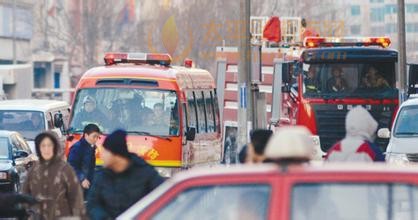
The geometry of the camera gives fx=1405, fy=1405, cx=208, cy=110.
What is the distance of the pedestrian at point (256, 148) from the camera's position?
10632mm

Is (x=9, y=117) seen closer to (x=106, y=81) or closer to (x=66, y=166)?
(x=106, y=81)

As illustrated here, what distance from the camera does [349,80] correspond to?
2658 centimetres

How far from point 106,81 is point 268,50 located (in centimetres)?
984

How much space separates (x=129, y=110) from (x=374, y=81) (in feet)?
18.7

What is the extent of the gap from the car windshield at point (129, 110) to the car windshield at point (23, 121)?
7.15 m

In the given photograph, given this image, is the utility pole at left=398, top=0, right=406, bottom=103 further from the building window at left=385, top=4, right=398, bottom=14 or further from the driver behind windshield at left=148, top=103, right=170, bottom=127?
the building window at left=385, top=4, right=398, bottom=14

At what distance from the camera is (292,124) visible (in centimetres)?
2770

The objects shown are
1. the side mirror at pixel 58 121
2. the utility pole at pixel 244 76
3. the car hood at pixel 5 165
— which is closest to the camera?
the car hood at pixel 5 165

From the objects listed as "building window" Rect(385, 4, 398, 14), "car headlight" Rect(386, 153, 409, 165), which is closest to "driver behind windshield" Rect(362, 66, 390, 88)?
"car headlight" Rect(386, 153, 409, 165)

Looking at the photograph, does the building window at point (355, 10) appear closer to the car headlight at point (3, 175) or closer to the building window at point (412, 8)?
the building window at point (412, 8)

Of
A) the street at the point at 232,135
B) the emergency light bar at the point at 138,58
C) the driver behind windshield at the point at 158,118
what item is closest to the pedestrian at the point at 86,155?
the street at the point at 232,135

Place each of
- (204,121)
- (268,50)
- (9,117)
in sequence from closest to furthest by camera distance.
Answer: (204,121) → (9,117) → (268,50)

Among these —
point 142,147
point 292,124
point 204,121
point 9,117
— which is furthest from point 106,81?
point 9,117

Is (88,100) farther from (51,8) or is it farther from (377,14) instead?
(377,14)
